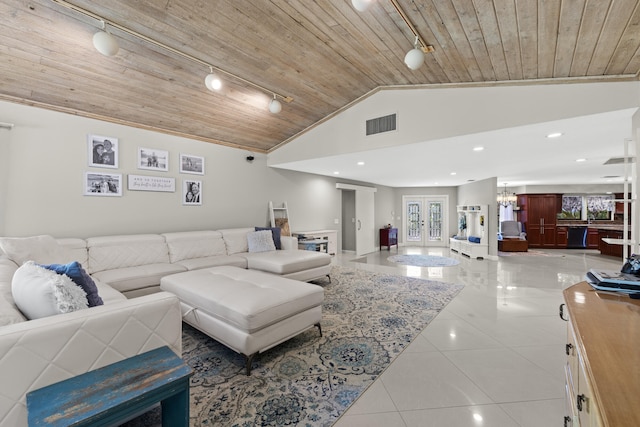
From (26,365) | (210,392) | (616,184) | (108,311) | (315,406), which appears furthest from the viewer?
(616,184)

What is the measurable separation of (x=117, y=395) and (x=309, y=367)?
141cm

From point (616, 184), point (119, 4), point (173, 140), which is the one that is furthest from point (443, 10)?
point (616, 184)

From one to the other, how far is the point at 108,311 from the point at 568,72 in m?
4.24

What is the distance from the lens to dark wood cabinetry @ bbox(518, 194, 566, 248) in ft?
31.1

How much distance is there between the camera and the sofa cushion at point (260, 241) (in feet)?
16.1

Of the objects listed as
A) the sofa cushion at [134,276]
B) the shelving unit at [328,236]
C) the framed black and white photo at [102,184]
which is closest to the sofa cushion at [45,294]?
the sofa cushion at [134,276]

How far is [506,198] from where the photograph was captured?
9508 millimetres

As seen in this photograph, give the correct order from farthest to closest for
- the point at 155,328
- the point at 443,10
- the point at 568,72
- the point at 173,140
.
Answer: the point at 173,140
the point at 568,72
the point at 443,10
the point at 155,328

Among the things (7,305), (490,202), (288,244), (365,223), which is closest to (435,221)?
(490,202)

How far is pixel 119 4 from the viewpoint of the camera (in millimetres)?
2328

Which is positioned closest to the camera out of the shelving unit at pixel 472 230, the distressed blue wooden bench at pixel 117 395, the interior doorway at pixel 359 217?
the distressed blue wooden bench at pixel 117 395

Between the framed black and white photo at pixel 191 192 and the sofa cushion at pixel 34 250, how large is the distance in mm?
1830

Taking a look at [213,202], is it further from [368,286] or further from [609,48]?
[609,48]

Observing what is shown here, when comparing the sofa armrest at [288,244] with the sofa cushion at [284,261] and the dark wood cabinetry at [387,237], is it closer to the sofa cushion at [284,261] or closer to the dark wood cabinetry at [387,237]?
the sofa cushion at [284,261]
